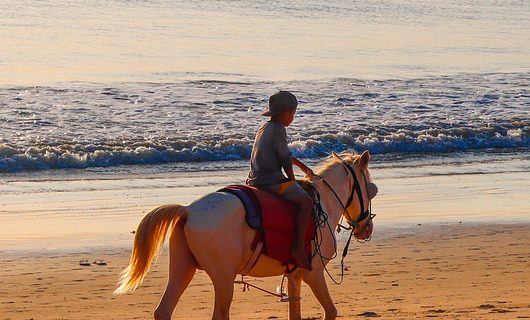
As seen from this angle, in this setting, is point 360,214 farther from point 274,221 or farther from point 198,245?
point 198,245

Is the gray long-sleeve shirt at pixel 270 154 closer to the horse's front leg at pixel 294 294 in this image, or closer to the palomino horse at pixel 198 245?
the palomino horse at pixel 198 245

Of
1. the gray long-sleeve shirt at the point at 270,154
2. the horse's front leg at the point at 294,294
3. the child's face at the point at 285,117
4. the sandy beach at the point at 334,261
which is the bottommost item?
the sandy beach at the point at 334,261

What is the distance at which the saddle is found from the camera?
7355 mm

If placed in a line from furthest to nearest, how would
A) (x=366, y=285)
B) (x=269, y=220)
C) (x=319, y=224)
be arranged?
A: (x=366, y=285)
(x=319, y=224)
(x=269, y=220)

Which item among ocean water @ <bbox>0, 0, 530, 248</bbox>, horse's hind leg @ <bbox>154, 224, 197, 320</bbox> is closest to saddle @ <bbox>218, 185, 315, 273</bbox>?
horse's hind leg @ <bbox>154, 224, 197, 320</bbox>

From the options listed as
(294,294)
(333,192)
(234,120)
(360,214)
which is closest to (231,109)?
(234,120)

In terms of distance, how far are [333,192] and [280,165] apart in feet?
2.51

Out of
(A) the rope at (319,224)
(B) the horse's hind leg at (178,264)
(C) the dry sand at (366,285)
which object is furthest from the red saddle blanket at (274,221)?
(C) the dry sand at (366,285)

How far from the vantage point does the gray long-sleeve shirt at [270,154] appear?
752 cm

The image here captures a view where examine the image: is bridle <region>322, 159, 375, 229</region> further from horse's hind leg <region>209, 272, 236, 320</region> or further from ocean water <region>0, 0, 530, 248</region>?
ocean water <region>0, 0, 530, 248</region>

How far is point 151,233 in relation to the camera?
713cm

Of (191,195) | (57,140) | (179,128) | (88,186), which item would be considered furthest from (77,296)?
(179,128)

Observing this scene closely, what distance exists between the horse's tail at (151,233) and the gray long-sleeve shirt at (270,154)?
73 cm

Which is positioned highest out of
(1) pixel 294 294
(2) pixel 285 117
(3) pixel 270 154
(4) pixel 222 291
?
(2) pixel 285 117
